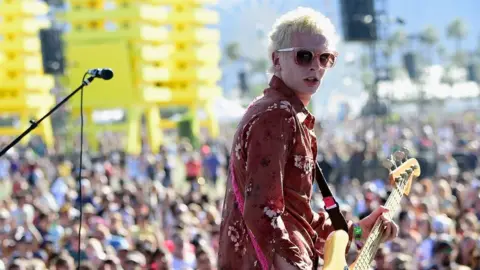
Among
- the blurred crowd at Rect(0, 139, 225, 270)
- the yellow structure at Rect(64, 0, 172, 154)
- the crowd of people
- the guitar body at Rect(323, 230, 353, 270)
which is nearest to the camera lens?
the guitar body at Rect(323, 230, 353, 270)

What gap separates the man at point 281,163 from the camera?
4008 mm

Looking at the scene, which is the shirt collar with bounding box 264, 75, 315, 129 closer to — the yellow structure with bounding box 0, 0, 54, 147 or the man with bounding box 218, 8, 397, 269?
the man with bounding box 218, 8, 397, 269

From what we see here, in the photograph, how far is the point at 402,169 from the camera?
4.86 metres

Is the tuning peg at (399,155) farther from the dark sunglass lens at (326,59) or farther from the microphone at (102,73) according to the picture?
the microphone at (102,73)

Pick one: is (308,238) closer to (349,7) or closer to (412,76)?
(349,7)

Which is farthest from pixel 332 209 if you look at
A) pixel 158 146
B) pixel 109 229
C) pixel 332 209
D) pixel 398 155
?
pixel 158 146

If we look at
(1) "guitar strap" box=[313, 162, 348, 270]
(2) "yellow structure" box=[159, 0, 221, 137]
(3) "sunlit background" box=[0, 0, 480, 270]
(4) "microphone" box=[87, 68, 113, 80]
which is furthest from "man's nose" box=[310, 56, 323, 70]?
(2) "yellow structure" box=[159, 0, 221, 137]

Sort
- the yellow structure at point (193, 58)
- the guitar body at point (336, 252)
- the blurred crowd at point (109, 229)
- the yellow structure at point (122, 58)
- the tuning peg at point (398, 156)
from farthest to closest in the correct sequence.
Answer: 1. the yellow structure at point (193, 58)
2. the yellow structure at point (122, 58)
3. the blurred crowd at point (109, 229)
4. the tuning peg at point (398, 156)
5. the guitar body at point (336, 252)

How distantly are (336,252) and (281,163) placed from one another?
35 centimetres

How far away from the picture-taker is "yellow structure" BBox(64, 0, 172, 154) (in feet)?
162

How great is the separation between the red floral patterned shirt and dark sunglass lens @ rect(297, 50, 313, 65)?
4.4 inches

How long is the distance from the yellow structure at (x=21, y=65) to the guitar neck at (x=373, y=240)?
48253 mm

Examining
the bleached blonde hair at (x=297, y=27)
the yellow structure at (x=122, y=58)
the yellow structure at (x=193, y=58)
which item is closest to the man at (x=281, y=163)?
the bleached blonde hair at (x=297, y=27)

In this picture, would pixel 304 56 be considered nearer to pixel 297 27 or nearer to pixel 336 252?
pixel 297 27
